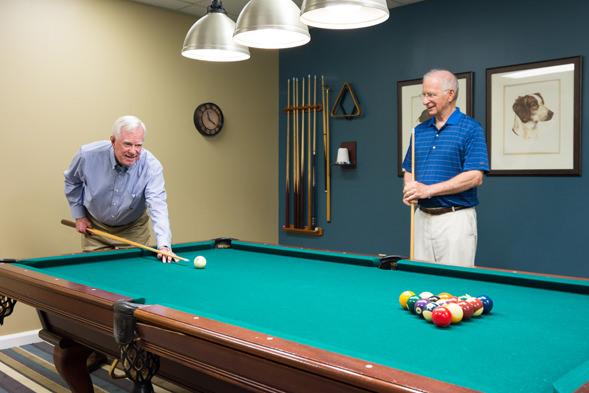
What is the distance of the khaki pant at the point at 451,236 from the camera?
3031 millimetres

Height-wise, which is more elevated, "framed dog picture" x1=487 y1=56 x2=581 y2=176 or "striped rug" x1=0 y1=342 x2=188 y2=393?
"framed dog picture" x1=487 y1=56 x2=581 y2=176

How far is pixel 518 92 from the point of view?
365cm

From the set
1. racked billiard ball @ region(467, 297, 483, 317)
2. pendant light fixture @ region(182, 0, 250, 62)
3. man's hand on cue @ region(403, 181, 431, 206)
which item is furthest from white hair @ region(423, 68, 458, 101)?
racked billiard ball @ region(467, 297, 483, 317)

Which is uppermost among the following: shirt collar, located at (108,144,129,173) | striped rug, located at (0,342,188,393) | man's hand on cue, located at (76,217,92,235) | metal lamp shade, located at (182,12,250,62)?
metal lamp shade, located at (182,12,250,62)

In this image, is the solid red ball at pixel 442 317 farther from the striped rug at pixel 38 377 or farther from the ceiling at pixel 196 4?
the ceiling at pixel 196 4

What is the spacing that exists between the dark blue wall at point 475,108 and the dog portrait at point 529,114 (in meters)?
0.22

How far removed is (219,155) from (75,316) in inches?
123

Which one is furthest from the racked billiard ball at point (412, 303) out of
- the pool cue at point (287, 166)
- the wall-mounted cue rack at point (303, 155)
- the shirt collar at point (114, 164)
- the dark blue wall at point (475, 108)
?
the pool cue at point (287, 166)

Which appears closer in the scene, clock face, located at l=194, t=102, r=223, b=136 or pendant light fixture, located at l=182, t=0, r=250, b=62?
pendant light fixture, located at l=182, t=0, r=250, b=62

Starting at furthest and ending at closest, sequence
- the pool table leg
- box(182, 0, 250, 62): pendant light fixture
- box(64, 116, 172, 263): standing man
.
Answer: box(64, 116, 172, 263): standing man
box(182, 0, 250, 62): pendant light fixture
the pool table leg

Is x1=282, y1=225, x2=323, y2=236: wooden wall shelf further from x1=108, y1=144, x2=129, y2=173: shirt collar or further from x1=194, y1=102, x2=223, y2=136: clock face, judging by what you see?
x1=108, y1=144, x2=129, y2=173: shirt collar

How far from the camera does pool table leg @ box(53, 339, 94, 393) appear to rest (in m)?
2.21

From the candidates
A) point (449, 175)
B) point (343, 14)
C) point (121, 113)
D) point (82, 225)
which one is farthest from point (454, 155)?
point (121, 113)

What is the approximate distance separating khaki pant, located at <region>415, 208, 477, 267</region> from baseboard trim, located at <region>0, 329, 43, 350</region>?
2547 mm
